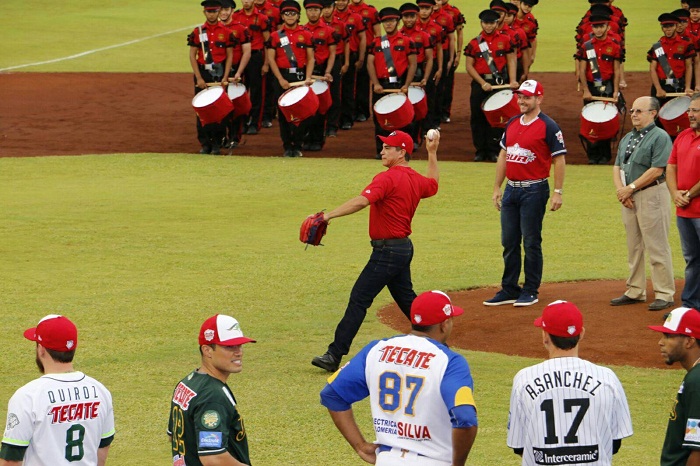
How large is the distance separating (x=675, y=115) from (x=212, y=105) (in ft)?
24.3

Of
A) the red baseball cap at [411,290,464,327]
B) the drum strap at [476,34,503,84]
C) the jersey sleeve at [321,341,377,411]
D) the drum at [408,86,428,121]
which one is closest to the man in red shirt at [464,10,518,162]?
the drum strap at [476,34,503,84]

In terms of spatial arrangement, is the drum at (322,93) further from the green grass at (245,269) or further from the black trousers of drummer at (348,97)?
the black trousers of drummer at (348,97)

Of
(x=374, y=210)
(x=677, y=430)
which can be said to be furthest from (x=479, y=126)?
(x=677, y=430)

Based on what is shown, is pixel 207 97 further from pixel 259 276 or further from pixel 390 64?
pixel 259 276

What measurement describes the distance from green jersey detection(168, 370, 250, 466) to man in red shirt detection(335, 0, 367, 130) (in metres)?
18.1

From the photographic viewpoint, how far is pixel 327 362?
1019cm

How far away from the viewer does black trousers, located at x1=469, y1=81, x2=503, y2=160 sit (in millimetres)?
21375

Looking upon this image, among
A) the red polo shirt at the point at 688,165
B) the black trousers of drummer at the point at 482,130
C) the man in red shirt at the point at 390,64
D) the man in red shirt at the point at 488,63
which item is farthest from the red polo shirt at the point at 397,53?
the red polo shirt at the point at 688,165

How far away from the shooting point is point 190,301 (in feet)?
41.8

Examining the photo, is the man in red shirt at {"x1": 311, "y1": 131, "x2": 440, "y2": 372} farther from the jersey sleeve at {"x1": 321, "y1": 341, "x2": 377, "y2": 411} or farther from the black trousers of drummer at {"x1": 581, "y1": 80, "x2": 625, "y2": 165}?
the black trousers of drummer at {"x1": 581, "y1": 80, "x2": 625, "y2": 165}

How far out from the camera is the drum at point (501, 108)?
20.1 metres

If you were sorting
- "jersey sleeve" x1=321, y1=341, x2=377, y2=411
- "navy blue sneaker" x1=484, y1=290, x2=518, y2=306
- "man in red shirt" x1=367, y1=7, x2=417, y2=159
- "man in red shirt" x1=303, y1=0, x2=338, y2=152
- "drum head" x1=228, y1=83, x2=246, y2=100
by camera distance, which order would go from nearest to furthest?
"jersey sleeve" x1=321, y1=341, x2=377, y2=411 → "navy blue sneaker" x1=484, y1=290, x2=518, y2=306 → "man in red shirt" x1=367, y1=7, x2=417, y2=159 → "drum head" x1=228, y1=83, x2=246, y2=100 → "man in red shirt" x1=303, y1=0, x2=338, y2=152

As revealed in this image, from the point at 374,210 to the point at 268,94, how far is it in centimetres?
1575

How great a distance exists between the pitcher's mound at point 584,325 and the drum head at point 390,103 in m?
7.58
